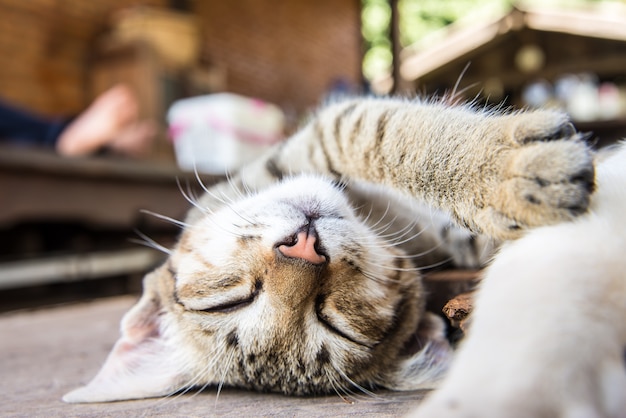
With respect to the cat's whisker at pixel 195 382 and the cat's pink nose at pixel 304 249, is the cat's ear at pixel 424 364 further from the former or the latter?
the cat's whisker at pixel 195 382

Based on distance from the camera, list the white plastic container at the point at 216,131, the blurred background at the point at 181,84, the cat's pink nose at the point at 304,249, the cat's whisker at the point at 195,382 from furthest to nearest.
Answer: the white plastic container at the point at 216,131, the blurred background at the point at 181,84, the cat's whisker at the point at 195,382, the cat's pink nose at the point at 304,249

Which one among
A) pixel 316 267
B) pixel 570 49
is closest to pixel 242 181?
pixel 316 267

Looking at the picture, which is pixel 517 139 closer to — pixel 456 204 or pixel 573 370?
pixel 456 204

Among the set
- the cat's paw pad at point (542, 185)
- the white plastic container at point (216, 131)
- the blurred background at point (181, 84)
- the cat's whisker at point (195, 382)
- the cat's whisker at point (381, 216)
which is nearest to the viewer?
the cat's paw pad at point (542, 185)

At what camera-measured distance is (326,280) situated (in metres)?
1.46

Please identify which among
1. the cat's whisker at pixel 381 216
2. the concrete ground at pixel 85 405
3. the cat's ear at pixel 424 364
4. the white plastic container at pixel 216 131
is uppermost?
the white plastic container at pixel 216 131

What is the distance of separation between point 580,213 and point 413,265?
82cm

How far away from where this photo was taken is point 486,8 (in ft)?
55.5

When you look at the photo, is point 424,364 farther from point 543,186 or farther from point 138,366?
point 138,366

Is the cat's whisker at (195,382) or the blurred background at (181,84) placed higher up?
the blurred background at (181,84)

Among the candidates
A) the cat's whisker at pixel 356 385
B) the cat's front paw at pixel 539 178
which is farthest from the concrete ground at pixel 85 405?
the cat's front paw at pixel 539 178

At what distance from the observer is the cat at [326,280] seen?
4.30 feet

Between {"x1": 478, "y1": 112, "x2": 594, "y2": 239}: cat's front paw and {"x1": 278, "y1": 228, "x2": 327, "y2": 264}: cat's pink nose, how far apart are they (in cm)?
43

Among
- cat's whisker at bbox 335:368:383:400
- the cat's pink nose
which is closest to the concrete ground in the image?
cat's whisker at bbox 335:368:383:400
